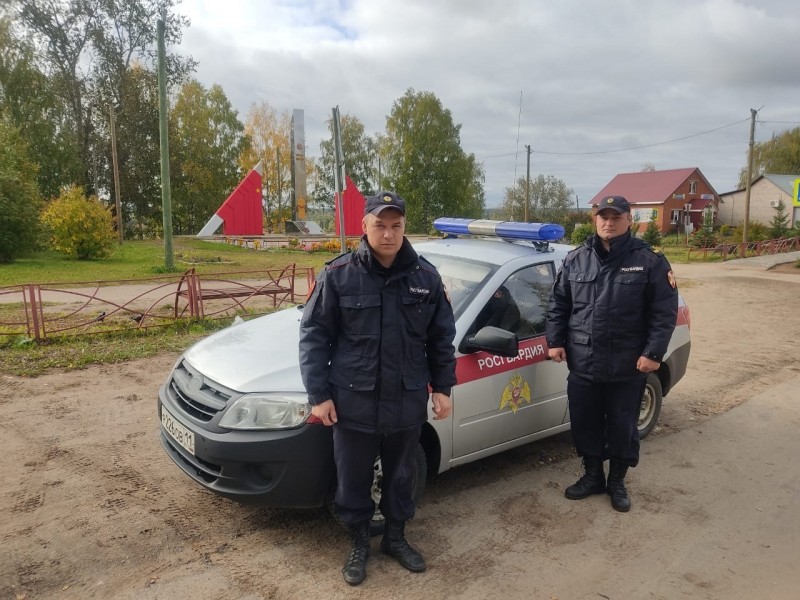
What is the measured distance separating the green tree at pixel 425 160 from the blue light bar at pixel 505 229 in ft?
143

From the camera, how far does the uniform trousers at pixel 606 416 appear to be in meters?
3.53

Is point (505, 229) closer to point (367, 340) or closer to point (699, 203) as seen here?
point (367, 340)

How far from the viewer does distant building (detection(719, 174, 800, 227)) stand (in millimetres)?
49156

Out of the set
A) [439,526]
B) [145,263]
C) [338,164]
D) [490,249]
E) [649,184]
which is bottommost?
[439,526]

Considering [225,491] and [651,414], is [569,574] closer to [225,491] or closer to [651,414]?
[225,491]

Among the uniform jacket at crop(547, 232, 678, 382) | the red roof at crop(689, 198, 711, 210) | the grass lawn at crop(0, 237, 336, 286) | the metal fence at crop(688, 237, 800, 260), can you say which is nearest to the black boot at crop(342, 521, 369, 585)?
the uniform jacket at crop(547, 232, 678, 382)

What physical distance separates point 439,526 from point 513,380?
3.26 feet

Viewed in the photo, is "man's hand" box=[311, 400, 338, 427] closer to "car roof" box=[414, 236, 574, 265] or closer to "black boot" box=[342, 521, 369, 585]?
"black boot" box=[342, 521, 369, 585]

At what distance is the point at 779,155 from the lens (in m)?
59.1

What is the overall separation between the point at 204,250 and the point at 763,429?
23.2m

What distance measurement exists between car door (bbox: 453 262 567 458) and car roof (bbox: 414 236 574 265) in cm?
13

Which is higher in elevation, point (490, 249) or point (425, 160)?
point (425, 160)

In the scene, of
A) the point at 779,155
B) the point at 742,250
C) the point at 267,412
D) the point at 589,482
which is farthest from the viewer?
the point at 779,155

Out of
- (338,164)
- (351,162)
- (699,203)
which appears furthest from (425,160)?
(338,164)
